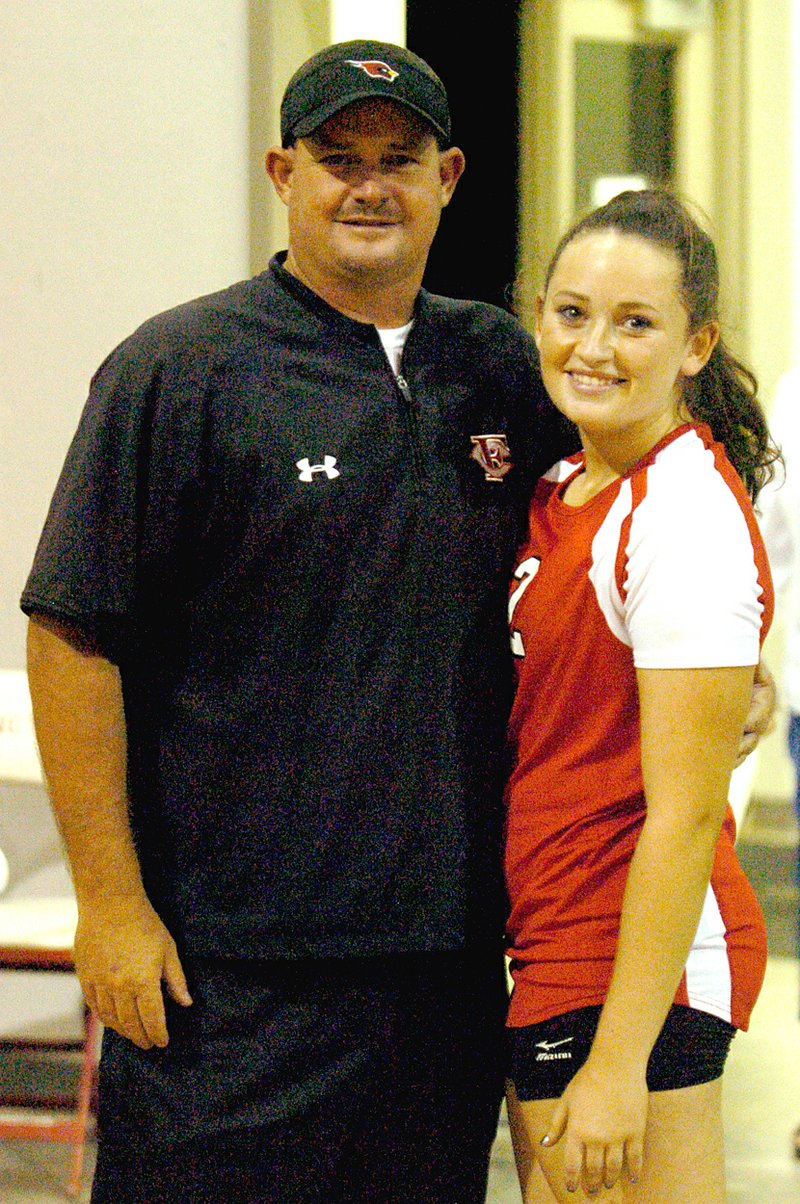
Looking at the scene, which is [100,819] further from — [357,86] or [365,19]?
[365,19]

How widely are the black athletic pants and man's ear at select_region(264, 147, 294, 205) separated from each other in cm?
93

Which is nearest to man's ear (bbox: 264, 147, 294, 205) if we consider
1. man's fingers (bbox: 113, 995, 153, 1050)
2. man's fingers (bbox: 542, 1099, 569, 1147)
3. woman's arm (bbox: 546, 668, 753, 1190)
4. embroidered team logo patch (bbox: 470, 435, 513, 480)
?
embroidered team logo patch (bbox: 470, 435, 513, 480)

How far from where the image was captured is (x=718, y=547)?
4.83 ft

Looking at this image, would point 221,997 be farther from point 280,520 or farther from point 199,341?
point 199,341

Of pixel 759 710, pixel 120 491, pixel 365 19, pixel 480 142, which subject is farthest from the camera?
pixel 480 142

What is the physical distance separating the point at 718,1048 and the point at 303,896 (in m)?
0.49

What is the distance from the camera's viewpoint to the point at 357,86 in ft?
5.53

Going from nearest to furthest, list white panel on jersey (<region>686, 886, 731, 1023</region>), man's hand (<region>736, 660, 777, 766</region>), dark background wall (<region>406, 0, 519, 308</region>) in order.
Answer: white panel on jersey (<region>686, 886, 731, 1023</region>), man's hand (<region>736, 660, 777, 766</region>), dark background wall (<region>406, 0, 519, 308</region>)

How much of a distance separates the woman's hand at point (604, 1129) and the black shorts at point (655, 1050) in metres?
0.05

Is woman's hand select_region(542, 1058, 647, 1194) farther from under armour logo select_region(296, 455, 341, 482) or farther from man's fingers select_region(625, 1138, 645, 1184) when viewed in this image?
under armour logo select_region(296, 455, 341, 482)

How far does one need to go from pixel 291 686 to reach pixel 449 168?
0.67 metres

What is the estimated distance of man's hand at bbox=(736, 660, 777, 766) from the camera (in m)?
1.77

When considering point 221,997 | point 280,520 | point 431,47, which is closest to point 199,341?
point 280,520

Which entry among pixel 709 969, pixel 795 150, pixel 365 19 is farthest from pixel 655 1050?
pixel 795 150
